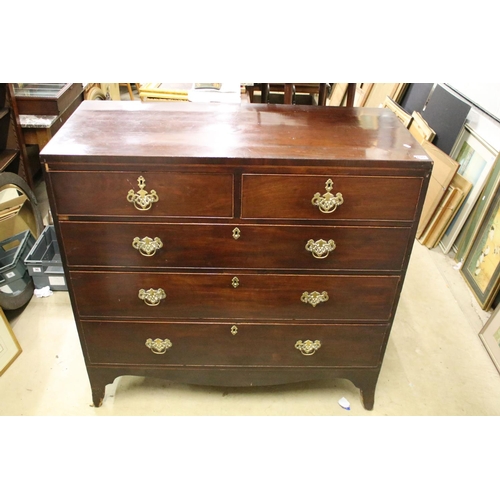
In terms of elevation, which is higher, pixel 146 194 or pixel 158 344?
pixel 146 194

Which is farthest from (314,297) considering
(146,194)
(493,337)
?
(493,337)

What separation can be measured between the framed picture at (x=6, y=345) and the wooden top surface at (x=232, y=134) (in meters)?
1.00

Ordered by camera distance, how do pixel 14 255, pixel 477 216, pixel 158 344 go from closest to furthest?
pixel 158 344 < pixel 14 255 < pixel 477 216

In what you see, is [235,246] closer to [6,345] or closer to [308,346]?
[308,346]

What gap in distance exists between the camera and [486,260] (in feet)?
7.81

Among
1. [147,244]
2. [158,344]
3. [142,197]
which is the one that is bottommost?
[158,344]

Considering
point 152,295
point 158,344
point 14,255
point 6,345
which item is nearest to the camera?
point 152,295

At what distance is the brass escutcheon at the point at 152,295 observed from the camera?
1.49 m

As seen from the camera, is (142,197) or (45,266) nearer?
(142,197)

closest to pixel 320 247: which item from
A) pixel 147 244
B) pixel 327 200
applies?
pixel 327 200

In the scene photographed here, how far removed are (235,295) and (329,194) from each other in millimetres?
473

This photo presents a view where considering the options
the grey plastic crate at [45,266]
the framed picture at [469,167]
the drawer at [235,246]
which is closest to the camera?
the drawer at [235,246]

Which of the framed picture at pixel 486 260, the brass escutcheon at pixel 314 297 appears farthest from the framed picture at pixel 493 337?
the brass escutcheon at pixel 314 297

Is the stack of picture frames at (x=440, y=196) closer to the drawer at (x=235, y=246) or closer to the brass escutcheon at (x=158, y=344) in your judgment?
the drawer at (x=235, y=246)
